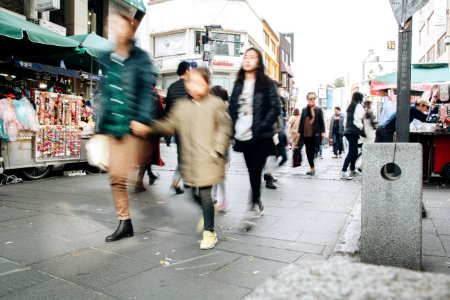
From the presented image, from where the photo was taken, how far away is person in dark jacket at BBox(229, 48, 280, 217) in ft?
14.4

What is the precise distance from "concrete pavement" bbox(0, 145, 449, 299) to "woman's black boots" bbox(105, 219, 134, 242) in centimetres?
9

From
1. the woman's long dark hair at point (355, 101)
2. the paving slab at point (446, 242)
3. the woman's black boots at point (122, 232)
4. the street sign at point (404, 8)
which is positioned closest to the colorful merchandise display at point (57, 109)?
the woman's black boots at point (122, 232)

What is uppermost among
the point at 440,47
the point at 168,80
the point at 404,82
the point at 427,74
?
the point at 440,47

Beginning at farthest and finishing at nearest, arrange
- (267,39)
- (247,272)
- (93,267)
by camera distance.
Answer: (267,39)
(93,267)
(247,272)

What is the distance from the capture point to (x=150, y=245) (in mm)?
3770

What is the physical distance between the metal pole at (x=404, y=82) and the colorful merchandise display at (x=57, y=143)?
722 cm

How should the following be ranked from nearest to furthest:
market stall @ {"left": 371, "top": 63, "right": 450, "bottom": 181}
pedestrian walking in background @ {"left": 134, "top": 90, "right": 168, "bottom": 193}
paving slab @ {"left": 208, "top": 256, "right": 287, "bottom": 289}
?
paving slab @ {"left": 208, "top": 256, "right": 287, "bottom": 289}
pedestrian walking in background @ {"left": 134, "top": 90, "right": 168, "bottom": 193}
market stall @ {"left": 371, "top": 63, "right": 450, "bottom": 181}

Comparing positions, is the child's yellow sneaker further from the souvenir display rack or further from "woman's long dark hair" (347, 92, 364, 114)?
"woman's long dark hair" (347, 92, 364, 114)

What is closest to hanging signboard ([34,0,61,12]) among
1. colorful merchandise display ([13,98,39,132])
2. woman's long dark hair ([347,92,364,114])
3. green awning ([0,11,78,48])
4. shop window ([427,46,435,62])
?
green awning ([0,11,78,48])

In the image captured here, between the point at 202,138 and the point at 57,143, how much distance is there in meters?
6.19

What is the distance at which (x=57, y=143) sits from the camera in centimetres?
872

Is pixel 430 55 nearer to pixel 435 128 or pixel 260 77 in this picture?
pixel 435 128

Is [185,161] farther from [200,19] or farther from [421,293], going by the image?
[200,19]

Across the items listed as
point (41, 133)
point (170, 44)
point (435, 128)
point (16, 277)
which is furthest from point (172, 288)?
point (170, 44)
